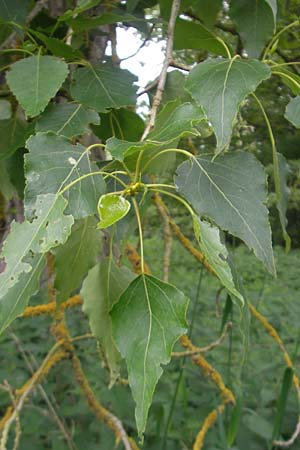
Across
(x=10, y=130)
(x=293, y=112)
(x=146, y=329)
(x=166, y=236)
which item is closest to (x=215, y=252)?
(x=146, y=329)

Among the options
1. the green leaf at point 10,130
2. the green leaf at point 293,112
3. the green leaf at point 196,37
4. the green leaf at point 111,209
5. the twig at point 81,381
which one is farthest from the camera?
the twig at point 81,381

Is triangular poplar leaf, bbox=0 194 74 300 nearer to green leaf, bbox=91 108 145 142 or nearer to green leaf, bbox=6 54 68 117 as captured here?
green leaf, bbox=6 54 68 117

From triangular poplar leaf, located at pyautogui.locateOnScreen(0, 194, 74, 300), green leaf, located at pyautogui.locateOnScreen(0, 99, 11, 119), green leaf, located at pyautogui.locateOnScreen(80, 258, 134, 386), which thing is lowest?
green leaf, located at pyautogui.locateOnScreen(80, 258, 134, 386)

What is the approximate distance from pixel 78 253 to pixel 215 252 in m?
0.21

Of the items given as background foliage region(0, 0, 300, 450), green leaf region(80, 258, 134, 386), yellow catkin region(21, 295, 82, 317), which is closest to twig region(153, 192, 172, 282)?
background foliage region(0, 0, 300, 450)

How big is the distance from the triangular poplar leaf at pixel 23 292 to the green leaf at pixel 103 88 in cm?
20

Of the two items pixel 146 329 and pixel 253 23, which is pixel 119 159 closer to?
pixel 146 329

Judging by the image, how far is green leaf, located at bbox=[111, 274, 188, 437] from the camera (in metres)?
0.49

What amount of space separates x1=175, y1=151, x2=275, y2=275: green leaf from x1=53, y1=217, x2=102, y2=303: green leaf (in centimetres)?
13

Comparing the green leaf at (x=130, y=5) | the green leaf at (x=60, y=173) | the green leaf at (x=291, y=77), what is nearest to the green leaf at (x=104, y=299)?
the green leaf at (x=60, y=173)

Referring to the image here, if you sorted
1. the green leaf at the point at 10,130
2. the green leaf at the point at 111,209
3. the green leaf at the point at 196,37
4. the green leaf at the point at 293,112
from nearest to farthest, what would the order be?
the green leaf at the point at 111,209, the green leaf at the point at 293,112, the green leaf at the point at 196,37, the green leaf at the point at 10,130

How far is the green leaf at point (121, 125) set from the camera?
2.59 feet

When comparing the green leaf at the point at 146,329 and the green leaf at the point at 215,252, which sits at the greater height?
the green leaf at the point at 215,252

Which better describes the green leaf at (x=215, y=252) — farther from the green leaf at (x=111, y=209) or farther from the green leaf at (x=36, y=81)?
the green leaf at (x=36, y=81)
